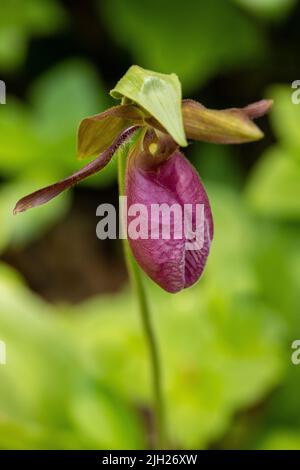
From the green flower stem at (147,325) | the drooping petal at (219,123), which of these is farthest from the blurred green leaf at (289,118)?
the drooping petal at (219,123)

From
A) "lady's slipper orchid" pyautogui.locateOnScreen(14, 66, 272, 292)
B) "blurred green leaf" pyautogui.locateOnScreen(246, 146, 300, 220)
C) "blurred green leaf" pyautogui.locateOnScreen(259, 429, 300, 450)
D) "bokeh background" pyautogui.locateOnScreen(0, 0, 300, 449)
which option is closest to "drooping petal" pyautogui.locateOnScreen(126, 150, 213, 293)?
"lady's slipper orchid" pyautogui.locateOnScreen(14, 66, 272, 292)

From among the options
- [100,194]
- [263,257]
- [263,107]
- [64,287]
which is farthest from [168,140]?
[100,194]

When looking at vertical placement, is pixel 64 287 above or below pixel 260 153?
below

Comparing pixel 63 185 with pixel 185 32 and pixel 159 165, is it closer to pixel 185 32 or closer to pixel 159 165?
pixel 159 165

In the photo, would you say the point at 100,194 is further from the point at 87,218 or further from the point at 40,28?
the point at 40,28

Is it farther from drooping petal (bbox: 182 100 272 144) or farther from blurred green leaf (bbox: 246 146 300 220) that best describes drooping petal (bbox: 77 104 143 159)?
blurred green leaf (bbox: 246 146 300 220)

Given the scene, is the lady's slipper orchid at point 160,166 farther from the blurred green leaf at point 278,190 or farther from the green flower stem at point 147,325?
the blurred green leaf at point 278,190
